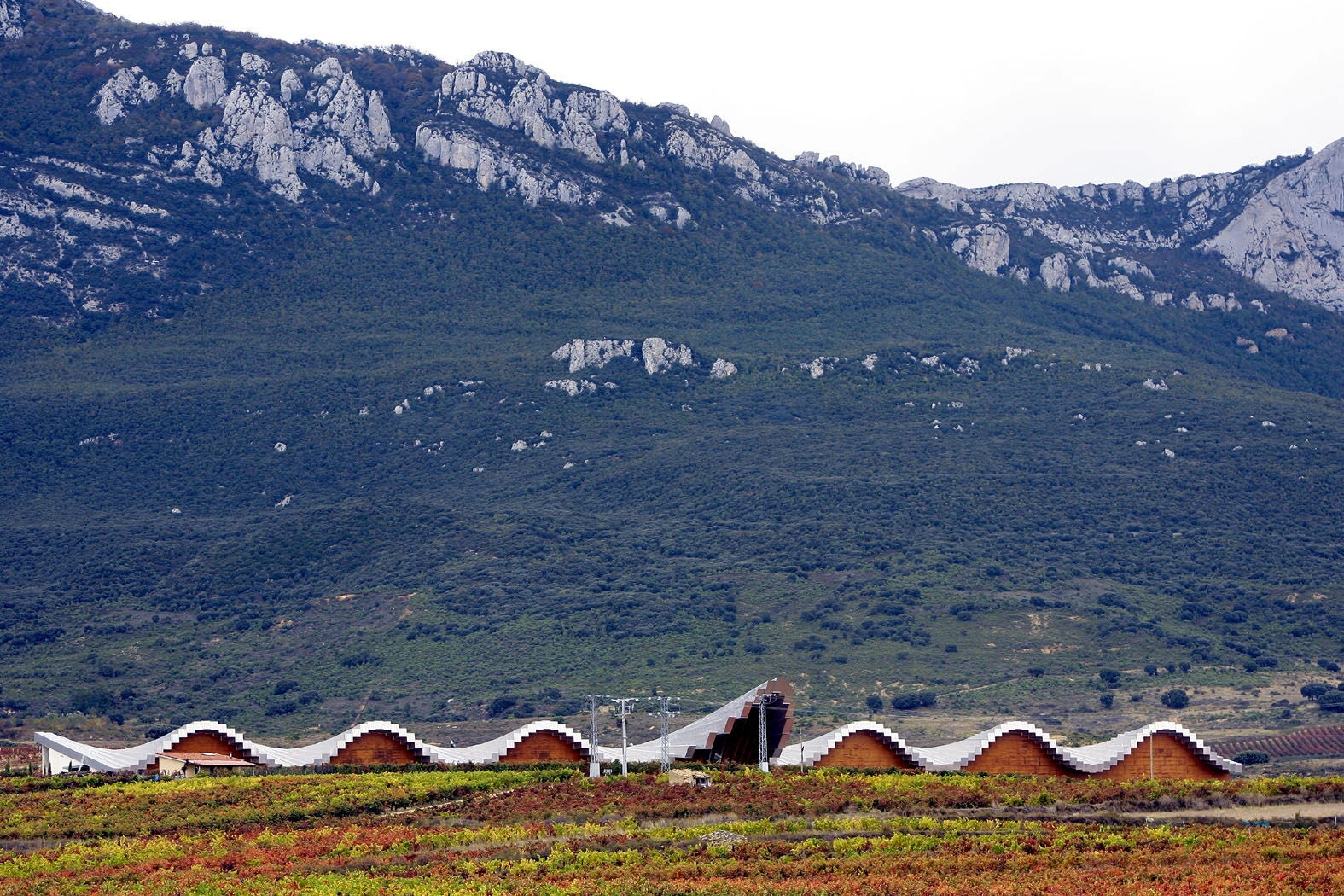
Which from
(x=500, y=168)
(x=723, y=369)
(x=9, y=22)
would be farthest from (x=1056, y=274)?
(x=9, y=22)

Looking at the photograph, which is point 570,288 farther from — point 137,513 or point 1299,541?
point 1299,541

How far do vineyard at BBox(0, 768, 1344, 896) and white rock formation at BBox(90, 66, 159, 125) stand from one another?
109 metres

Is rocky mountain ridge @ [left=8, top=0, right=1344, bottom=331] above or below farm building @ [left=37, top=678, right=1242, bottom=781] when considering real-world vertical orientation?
above

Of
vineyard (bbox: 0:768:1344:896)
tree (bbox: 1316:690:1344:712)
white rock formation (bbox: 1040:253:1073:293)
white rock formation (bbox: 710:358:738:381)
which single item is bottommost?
tree (bbox: 1316:690:1344:712)

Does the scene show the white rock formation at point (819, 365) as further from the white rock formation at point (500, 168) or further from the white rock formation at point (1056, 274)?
the white rock formation at point (1056, 274)

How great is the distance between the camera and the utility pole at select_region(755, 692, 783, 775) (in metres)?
47.1

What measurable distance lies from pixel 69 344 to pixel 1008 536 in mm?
69937

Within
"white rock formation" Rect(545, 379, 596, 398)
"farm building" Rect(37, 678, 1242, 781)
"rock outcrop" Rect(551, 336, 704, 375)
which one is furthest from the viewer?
"rock outcrop" Rect(551, 336, 704, 375)

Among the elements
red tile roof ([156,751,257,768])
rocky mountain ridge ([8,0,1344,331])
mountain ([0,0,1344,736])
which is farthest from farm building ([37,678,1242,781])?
rocky mountain ridge ([8,0,1344,331])

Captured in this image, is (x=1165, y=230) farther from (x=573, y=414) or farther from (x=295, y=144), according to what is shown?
(x=295, y=144)

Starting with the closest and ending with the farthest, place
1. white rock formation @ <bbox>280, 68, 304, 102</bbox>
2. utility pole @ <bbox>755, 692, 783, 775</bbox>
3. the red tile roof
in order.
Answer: utility pole @ <bbox>755, 692, 783, 775</bbox>, the red tile roof, white rock formation @ <bbox>280, 68, 304, 102</bbox>

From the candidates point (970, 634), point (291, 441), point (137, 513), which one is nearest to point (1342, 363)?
point (970, 634)

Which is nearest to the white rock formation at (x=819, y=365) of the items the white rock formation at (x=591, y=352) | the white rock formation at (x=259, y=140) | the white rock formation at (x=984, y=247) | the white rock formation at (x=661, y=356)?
the white rock formation at (x=661, y=356)

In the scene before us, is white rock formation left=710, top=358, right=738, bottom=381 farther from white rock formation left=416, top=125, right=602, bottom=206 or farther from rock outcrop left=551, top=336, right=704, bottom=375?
white rock formation left=416, top=125, right=602, bottom=206
